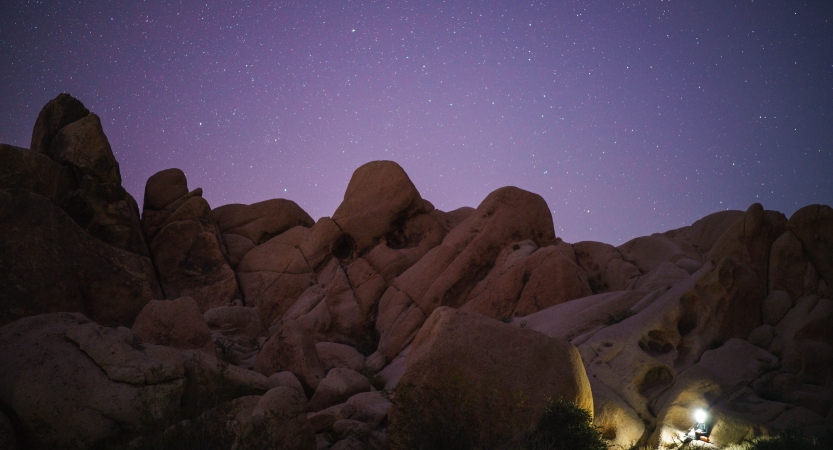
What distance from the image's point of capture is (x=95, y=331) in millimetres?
10875

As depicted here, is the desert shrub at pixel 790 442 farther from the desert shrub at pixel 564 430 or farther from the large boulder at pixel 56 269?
the large boulder at pixel 56 269

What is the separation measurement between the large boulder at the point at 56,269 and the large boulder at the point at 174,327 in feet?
20.8

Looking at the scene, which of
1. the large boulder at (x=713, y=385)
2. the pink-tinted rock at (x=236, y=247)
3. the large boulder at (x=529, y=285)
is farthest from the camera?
the pink-tinted rock at (x=236, y=247)

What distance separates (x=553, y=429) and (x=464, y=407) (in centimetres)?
152

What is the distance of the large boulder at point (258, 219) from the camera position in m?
33.1

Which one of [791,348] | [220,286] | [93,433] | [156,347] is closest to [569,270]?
[791,348]

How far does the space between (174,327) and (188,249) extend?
1460 cm

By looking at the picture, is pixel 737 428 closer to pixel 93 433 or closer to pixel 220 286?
pixel 93 433

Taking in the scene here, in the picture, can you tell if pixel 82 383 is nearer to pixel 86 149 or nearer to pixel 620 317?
pixel 620 317

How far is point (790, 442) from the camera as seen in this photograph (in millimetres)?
8484

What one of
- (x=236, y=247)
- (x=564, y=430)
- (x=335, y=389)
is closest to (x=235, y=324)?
(x=335, y=389)

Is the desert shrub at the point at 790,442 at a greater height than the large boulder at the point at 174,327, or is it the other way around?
the large boulder at the point at 174,327

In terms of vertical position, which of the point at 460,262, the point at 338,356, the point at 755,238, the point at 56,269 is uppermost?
the point at 755,238

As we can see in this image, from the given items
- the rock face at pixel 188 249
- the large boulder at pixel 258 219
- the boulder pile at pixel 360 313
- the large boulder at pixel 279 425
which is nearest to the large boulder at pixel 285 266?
the boulder pile at pixel 360 313
